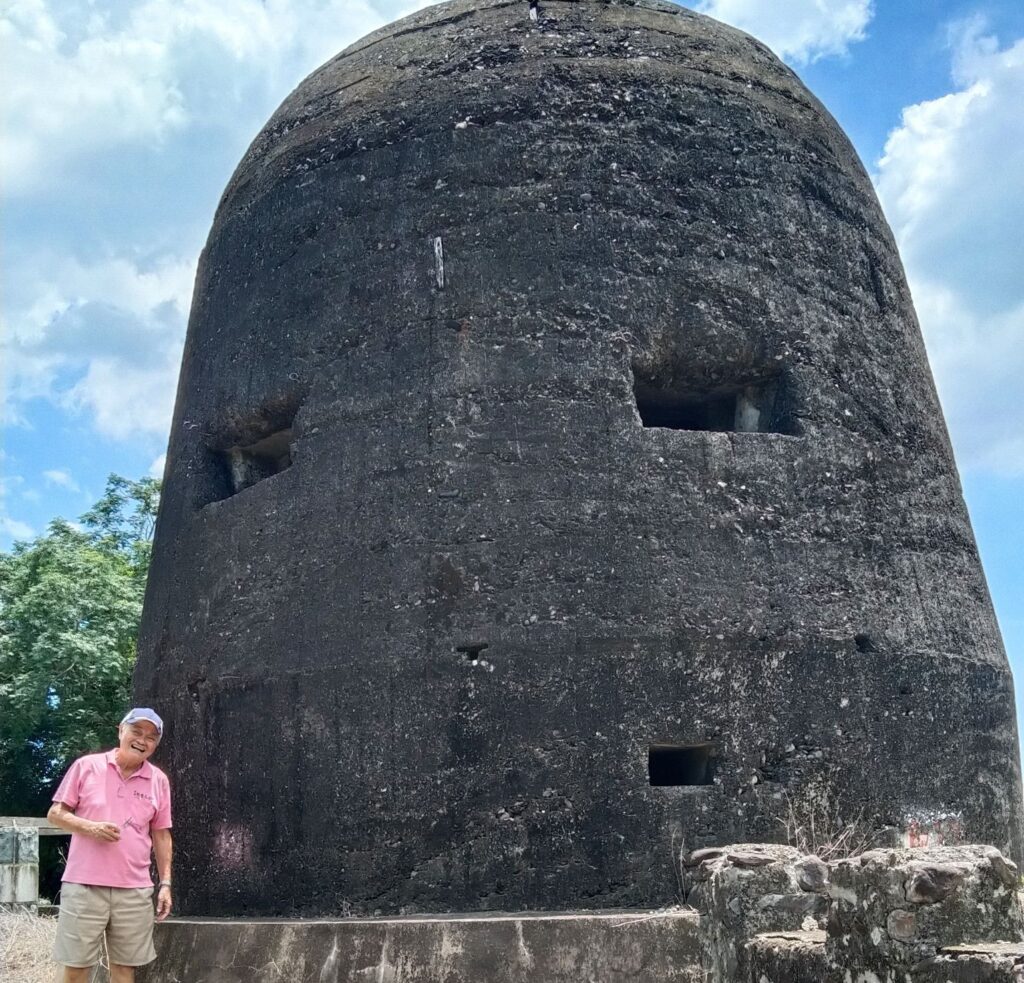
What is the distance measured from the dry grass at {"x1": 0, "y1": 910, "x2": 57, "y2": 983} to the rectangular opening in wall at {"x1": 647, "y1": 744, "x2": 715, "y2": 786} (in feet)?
11.5

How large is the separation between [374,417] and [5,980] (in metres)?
4.13

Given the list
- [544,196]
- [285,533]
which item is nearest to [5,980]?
[285,533]

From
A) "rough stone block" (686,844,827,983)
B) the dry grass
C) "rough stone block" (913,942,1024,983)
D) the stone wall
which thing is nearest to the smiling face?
the dry grass

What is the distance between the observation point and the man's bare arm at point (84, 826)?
16.8 feet

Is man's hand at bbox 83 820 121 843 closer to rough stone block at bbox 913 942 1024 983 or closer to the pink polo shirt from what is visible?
the pink polo shirt

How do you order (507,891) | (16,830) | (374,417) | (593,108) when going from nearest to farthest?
(507,891) < (374,417) < (593,108) < (16,830)

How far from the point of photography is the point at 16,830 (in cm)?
1328

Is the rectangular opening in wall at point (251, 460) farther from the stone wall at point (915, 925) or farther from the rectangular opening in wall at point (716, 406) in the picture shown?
the stone wall at point (915, 925)

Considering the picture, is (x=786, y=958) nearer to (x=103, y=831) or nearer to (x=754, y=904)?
(x=754, y=904)

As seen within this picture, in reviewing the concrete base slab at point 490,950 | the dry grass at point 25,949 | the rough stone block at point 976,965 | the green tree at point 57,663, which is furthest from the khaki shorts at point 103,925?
the green tree at point 57,663

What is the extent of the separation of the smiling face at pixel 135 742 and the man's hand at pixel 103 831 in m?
0.29

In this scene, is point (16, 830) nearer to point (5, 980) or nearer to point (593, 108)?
point (5, 980)

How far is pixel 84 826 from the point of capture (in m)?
5.12

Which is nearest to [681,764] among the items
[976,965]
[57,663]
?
[976,965]
